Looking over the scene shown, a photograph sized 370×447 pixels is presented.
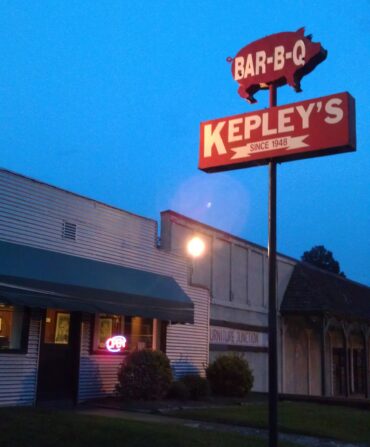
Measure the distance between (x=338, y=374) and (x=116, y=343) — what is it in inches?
621

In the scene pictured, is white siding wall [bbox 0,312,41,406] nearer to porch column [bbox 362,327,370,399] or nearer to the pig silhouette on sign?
the pig silhouette on sign

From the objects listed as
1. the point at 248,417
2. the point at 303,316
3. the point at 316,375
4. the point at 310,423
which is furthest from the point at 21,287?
the point at 316,375

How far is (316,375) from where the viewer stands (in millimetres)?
26922

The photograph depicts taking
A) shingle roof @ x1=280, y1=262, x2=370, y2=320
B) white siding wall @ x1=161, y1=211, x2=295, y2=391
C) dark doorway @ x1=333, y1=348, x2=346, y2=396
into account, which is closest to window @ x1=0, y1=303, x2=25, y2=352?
A: white siding wall @ x1=161, y1=211, x2=295, y2=391

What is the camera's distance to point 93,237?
15398 mm

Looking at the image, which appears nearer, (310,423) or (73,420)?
(73,420)

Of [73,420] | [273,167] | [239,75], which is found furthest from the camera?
[73,420]

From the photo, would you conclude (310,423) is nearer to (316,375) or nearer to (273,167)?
(273,167)

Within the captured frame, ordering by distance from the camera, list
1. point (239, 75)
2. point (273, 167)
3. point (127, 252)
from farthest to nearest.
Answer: point (127, 252), point (239, 75), point (273, 167)

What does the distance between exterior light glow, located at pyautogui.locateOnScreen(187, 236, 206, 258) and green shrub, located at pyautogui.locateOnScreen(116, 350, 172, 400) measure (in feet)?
15.8

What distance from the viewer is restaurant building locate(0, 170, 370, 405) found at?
1320 cm

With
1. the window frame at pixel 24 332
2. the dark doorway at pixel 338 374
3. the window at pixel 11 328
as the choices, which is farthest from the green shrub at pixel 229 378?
the dark doorway at pixel 338 374

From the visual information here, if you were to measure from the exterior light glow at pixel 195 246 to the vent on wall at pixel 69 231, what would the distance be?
17.0 feet

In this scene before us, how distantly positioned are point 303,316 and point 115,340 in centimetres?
1162
